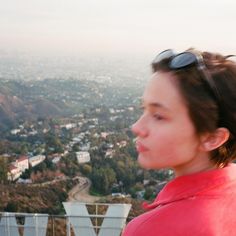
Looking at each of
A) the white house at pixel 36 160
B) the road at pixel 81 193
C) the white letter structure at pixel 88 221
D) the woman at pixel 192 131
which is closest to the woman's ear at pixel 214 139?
the woman at pixel 192 131

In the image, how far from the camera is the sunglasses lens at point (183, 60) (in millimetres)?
616

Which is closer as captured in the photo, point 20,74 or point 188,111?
point 188,111

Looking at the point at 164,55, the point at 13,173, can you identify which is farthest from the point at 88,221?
the point at 13,173

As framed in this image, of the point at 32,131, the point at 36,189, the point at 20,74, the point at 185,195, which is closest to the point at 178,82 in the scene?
the point at 185,195

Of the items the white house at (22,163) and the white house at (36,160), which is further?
the white house at (36,160)

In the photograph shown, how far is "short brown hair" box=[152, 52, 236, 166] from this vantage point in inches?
23.2

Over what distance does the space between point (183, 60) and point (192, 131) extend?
0.31 feet

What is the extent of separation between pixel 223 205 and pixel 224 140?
99 mm

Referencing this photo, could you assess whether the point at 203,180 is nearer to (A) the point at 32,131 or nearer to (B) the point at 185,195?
(B) the point at 185,195

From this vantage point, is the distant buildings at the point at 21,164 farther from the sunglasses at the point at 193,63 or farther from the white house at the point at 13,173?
the sunglasses at the point at 193,63

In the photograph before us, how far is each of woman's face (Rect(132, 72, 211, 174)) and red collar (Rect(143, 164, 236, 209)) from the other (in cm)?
3

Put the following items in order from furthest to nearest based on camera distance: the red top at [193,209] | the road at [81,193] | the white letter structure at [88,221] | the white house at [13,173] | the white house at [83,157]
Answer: the white house at [83,157]
the white house at [13,173]
the road at [81,193]
the white letter structure at [88,221]
the red top at [193,209]

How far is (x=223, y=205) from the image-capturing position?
0.56 metres

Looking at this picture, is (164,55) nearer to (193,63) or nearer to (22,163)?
(193,63)
